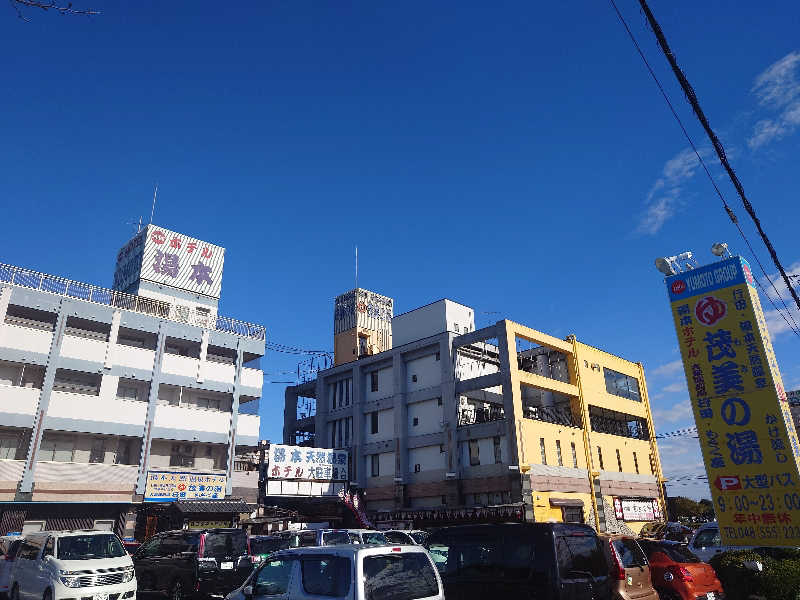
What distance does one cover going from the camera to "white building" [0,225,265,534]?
2795 centimetres

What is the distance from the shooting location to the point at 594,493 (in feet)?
133

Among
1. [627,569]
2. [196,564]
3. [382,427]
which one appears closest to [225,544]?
[196,564]

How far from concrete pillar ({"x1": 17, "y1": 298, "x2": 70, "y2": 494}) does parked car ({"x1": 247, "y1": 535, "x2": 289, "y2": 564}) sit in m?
16.4

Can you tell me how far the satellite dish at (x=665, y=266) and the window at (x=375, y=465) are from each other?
28219 millimetres

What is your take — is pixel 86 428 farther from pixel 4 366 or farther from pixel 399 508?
pixel 399 508

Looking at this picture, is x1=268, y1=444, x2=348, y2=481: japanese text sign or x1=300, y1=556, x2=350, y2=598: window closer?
x1=300, y1=556, x2=350, y2=598: window

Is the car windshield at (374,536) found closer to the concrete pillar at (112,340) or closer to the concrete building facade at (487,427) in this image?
the concrete building facade at (487,427)

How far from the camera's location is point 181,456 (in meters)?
33.9

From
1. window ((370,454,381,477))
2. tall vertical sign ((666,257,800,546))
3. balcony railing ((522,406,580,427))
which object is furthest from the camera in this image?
window ((370,454,381,477))

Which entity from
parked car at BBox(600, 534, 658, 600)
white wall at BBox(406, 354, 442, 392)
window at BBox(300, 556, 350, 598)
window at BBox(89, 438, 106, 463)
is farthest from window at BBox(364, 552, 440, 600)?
white wall at BBox(406, 354, 442, 392)

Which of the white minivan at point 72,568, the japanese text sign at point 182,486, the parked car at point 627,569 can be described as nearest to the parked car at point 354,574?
the parked car at point 627,569

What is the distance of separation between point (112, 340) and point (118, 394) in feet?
10.4

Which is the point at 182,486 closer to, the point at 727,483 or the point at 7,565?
the point at 7,565

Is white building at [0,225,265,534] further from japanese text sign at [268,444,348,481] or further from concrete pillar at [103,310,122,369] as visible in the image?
japanese text sign at [268,444,348,481]
